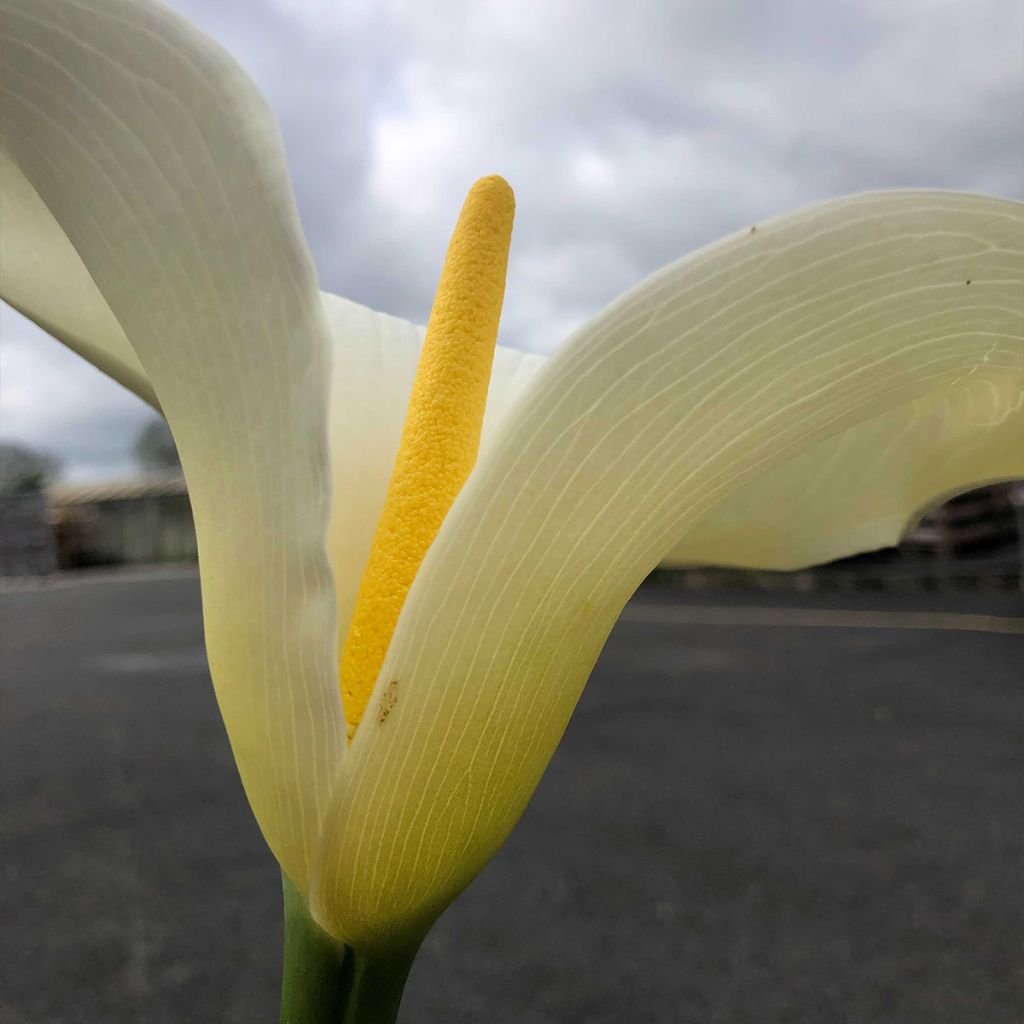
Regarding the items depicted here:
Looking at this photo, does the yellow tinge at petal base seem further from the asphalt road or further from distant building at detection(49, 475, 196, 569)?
distant building at detection(49, 475, 196, 569)

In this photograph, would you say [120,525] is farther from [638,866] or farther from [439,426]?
[439,426]

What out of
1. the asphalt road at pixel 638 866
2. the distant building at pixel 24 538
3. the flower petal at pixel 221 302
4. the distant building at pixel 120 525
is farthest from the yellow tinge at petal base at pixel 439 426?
the distant building at pixel 24 538

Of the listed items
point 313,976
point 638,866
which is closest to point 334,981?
point 313,976

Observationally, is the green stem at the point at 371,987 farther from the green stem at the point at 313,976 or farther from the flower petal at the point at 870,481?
the flower petal at the point at 870,481

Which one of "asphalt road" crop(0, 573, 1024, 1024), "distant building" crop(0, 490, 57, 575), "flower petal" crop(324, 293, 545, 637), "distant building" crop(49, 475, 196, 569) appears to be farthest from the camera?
"distant building" crop(49, 475, 196, 569)

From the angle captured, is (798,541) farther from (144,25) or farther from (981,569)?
(981,569)

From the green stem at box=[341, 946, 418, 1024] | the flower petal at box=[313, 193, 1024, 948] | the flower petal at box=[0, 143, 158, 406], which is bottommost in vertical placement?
the green stem at box=[341, 946, 418, 1024]

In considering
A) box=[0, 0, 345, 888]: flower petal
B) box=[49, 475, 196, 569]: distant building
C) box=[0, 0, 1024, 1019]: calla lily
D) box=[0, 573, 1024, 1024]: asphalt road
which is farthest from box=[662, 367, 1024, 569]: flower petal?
box=[49, 475, 196, 569]: distant building
